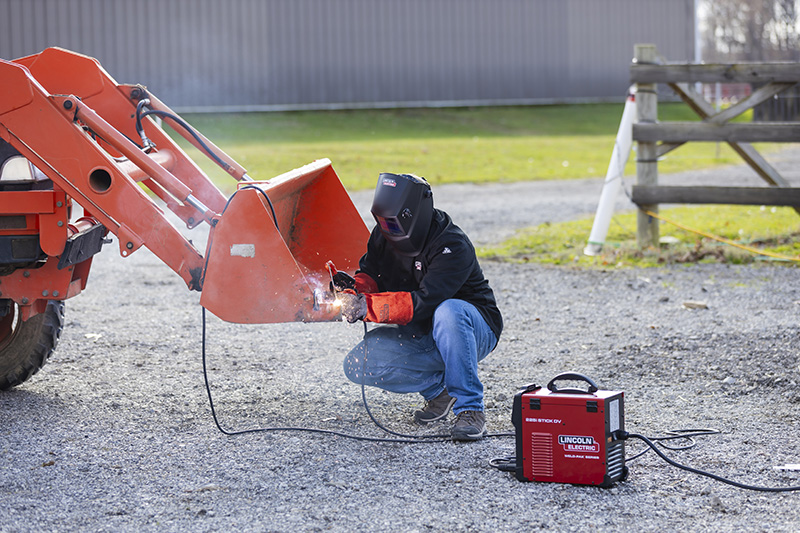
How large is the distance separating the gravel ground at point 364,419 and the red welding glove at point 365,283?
0.70 meters

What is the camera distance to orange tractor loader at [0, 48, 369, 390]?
4445 millimetres

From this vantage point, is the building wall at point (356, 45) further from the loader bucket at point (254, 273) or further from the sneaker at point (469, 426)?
the sneaker at point (469, 426)

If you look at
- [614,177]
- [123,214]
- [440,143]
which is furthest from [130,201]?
[440,143]

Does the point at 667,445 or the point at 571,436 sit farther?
the point at 667,445

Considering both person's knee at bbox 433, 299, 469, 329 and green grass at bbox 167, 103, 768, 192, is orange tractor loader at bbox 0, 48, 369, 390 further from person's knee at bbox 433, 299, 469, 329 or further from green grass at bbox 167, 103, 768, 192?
green grass at bbox 167, 103, 768, 192

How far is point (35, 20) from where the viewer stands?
31641mm

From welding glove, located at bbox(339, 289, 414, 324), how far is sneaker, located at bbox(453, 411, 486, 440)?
55 centimetres

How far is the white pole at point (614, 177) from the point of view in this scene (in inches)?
392

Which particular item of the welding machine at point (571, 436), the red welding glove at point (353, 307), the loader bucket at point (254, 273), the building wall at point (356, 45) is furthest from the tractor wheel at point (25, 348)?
the building wall at point (356, 45)

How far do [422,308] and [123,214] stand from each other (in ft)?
5.06

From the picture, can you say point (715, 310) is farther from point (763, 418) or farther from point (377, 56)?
point (377, 56)

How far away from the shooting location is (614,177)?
10016mm

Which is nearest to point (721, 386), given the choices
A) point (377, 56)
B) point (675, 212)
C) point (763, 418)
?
point (763, 418)

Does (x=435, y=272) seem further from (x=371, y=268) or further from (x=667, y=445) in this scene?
(x=667, y=445)
